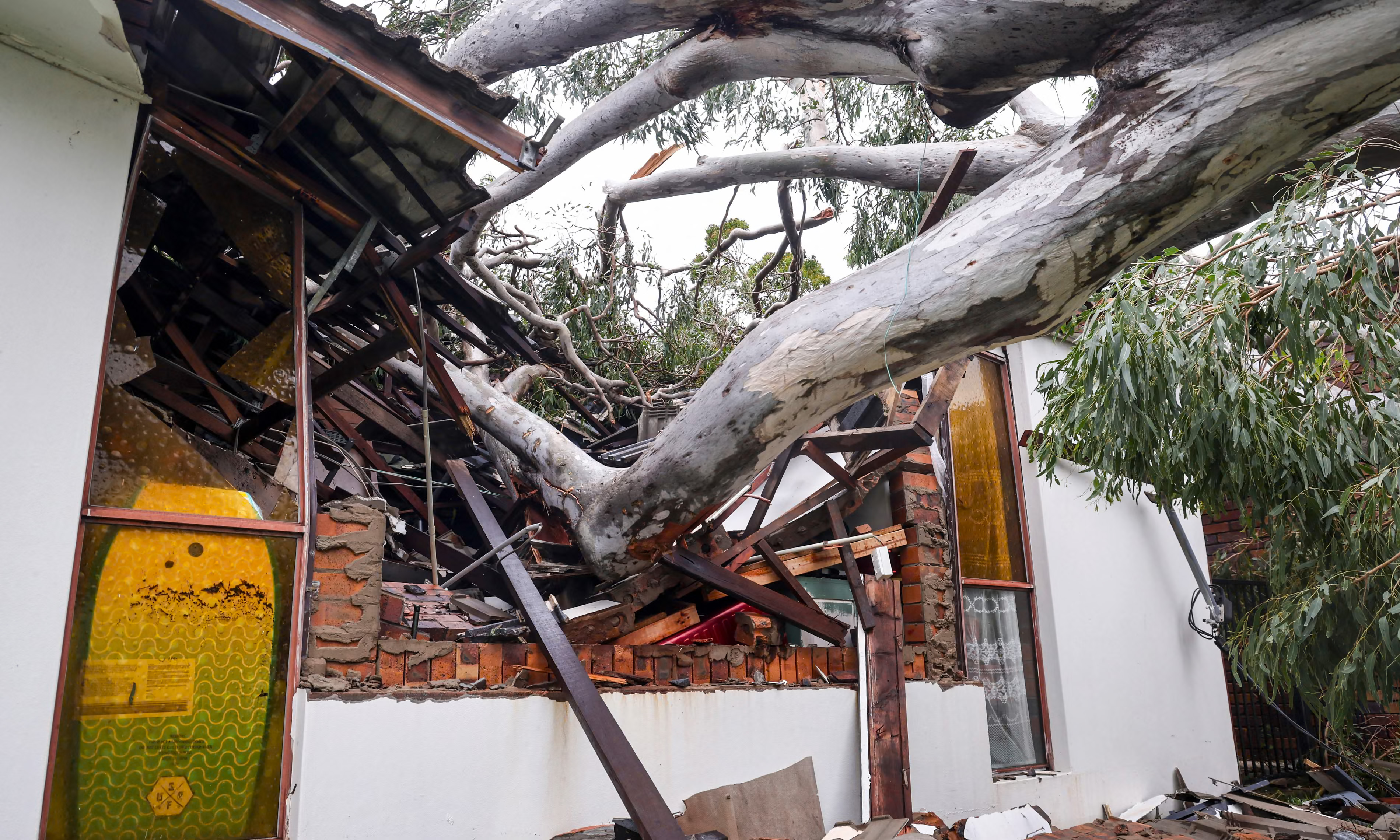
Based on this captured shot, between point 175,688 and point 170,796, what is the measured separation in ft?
1.13

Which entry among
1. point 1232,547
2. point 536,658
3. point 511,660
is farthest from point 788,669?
point 1232,547

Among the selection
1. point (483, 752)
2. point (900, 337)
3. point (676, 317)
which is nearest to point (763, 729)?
point (483, 752)

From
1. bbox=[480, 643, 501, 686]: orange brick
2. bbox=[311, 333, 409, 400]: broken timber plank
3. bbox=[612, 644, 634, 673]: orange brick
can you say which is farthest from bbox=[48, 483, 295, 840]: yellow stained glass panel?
bbox=[612, 644, 634, 673]: orange brick

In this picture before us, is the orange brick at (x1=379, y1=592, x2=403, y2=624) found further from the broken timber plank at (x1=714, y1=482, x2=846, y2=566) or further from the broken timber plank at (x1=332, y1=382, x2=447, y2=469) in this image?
the broken timber plank at (x1=714, y1=482, x2=846, y2=566)

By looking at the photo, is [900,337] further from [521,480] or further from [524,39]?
[521,480]

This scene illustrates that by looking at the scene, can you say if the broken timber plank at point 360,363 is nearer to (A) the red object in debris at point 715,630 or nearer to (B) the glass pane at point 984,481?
(A) the red object in debris at point 715,630

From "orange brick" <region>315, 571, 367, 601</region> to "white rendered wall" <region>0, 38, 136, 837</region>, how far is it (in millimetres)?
969

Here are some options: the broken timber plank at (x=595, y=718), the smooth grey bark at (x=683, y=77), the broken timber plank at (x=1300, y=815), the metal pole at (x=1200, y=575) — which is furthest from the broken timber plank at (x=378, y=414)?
the broken timber plank at (x=1300, y=815)

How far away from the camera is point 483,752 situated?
371 centimetres

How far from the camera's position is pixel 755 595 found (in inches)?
197

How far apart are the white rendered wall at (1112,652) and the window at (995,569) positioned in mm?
115

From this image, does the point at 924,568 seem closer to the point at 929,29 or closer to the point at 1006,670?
the point at 1006,670

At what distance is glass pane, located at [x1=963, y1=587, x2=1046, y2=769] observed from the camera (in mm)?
6316

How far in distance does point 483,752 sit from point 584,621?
951 mm
